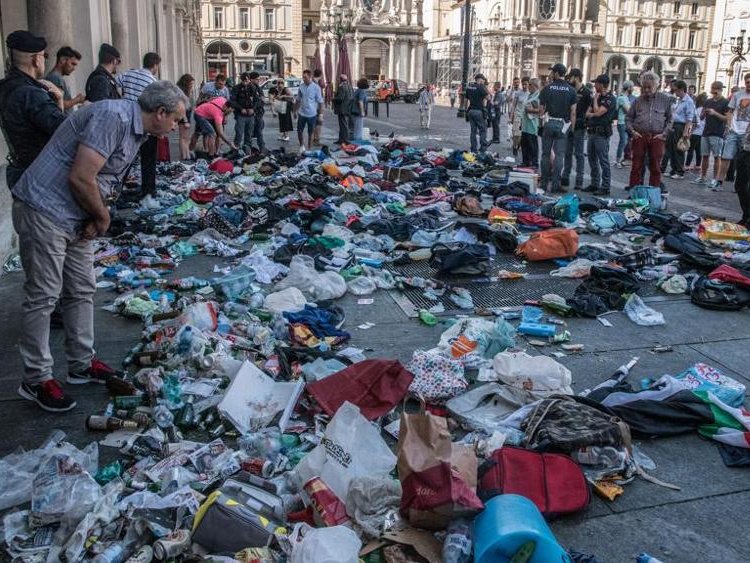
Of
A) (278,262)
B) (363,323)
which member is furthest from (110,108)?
(278,262)

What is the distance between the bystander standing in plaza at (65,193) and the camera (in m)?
3.74

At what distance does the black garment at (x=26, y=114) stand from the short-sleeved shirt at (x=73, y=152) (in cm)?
101

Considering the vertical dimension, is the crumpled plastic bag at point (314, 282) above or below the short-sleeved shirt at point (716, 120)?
below

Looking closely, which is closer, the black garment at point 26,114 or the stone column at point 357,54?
the black garment at point 26,114

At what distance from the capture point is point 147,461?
11.7 ft

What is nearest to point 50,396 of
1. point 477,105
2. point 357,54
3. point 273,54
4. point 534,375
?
point 534,375

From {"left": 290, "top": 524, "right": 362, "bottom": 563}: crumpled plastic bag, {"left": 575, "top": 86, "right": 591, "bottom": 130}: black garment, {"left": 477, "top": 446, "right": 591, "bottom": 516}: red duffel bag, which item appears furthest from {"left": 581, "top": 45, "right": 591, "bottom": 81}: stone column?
{"left": 290, "top": 524, "right": 362, "bottom": 563}: crumpled plastic bag

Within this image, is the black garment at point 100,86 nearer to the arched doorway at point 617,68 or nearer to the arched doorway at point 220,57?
the arched doorway at point 220,57

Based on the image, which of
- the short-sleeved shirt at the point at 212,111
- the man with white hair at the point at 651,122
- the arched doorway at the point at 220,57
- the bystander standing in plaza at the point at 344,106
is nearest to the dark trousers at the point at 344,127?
the bystander standing in plaza at the point at 344,106

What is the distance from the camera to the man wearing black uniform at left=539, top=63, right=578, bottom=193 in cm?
1135

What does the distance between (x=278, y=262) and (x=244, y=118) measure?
373 inches

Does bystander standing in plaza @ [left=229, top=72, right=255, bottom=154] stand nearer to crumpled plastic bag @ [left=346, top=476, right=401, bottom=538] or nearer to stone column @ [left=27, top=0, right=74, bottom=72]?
stone column @ [left=27, top=0, right=74, bottom=72]

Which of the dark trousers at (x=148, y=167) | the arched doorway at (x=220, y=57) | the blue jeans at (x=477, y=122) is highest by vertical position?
the arched doorway at (x=220, y=57)

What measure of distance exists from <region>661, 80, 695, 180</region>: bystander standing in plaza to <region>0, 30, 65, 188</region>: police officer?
12.2 meters
